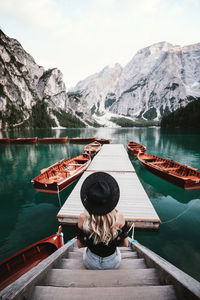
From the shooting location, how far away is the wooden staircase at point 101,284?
185cm

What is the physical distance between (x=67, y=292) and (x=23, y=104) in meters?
177

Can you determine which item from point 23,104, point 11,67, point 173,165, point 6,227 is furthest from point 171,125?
point 11,67

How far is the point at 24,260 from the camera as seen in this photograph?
5.02 meters

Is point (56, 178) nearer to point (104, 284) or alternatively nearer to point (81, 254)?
point (81, 254)

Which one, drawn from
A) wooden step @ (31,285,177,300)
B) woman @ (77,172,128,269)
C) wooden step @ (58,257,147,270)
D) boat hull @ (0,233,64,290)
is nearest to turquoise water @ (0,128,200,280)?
boat hull @ (0,233,64,290)

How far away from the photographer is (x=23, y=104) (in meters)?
148

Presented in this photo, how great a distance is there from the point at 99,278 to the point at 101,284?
0.29 feet

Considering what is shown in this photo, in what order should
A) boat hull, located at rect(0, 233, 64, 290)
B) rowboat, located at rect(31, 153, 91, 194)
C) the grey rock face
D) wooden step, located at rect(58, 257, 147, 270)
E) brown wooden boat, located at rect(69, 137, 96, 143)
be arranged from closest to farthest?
wooden step, located at rect(58, 257, 147, 270), boat hull, located at rect(0, 233, 64, 290), rowboat, located at rect(31, 153, 91, 194), brown wooden boat, located at rect(69, 137, 96, 143), the grey rock face

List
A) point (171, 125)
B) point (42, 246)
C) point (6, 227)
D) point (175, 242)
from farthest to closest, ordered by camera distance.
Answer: point (171, 125), point (6, 227), point (175, 242), point (42, 246)

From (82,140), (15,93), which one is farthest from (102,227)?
(15,93)

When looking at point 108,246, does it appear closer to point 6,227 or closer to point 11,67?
point 6,227

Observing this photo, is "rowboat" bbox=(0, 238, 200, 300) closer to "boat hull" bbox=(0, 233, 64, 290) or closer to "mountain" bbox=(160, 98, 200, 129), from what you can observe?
"boat hull" bbox=(0, 233, 64, 290)

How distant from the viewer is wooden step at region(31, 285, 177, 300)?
1.82 m

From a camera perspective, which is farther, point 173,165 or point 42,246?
point 173,165
